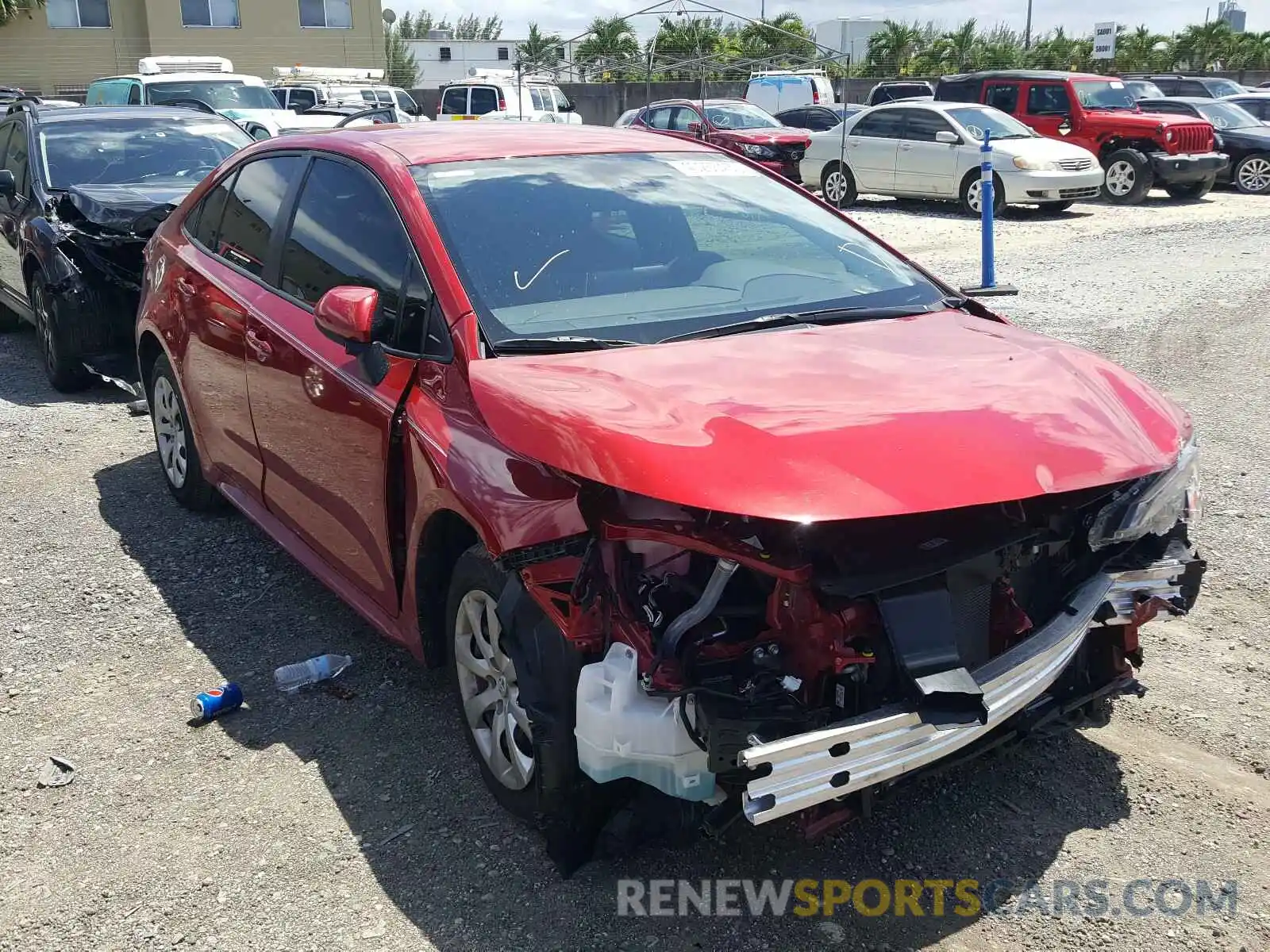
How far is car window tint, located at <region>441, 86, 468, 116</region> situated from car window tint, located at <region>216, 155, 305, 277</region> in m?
22.0

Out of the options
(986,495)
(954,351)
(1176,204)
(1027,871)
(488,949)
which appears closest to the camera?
(986,495)

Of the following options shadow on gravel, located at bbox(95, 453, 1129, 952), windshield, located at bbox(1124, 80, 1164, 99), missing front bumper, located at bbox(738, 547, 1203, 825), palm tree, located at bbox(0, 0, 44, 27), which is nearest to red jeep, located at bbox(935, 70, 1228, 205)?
windshield, located at bbox(1124, 80, 1164, 99)

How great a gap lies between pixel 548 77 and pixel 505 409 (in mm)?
30833

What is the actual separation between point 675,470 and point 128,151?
7.35 metres

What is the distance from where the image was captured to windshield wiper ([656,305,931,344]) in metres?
3.47

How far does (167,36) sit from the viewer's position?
41.2m

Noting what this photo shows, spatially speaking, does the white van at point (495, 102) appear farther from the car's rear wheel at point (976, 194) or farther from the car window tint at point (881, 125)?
the car's rear wheel at point (976, 194)

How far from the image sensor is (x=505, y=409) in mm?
2930

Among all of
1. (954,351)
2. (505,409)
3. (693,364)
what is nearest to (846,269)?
(954,351)


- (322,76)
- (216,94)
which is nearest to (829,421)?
(216,94)

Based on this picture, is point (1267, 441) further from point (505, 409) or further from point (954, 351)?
point (505, 409)

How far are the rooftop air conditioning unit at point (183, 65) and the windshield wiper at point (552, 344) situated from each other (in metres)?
Result: 22.4

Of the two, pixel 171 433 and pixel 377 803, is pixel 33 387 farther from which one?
pixel 377 803

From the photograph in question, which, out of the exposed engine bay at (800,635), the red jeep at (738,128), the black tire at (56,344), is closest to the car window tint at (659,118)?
the red jeep at (738,128)
